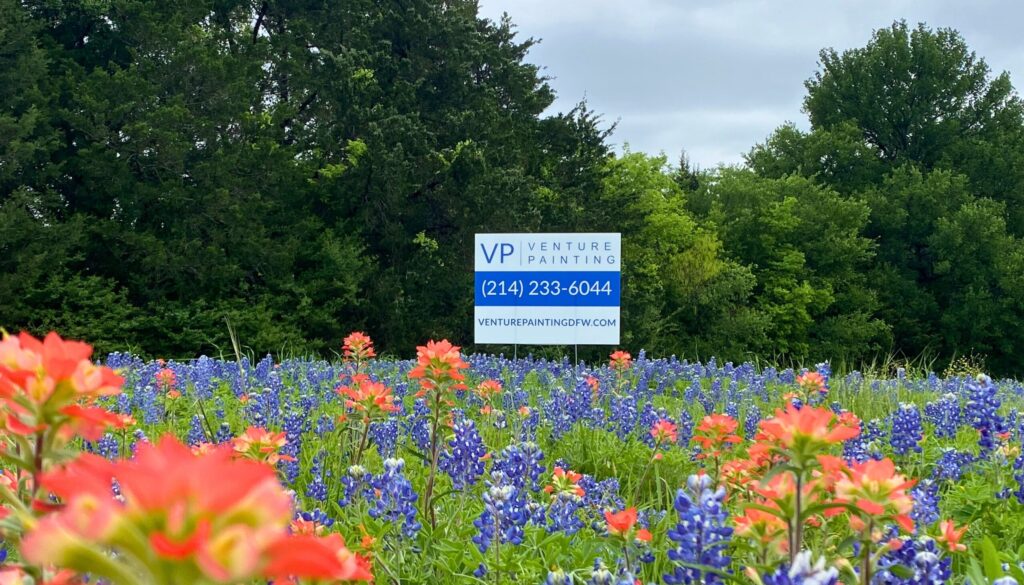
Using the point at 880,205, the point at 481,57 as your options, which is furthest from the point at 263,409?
the point at 880,205

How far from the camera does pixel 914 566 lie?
1331 mm

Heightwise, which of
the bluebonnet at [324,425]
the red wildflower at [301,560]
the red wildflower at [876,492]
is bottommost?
the bluebonnet at [324,425]

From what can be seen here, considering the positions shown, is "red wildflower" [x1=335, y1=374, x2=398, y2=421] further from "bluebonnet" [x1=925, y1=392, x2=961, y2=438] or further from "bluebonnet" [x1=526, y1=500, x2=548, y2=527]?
"bluebonnet" [x1=925, y1=392, x2=961, y2=438]

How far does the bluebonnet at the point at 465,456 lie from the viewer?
2.62 meters

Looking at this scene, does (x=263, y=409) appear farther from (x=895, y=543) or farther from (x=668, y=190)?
(x=668, y=190)

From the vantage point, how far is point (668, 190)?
2805 centimetres

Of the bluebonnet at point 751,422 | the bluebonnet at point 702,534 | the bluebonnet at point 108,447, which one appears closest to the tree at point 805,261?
the bluebonnet at point 751,422

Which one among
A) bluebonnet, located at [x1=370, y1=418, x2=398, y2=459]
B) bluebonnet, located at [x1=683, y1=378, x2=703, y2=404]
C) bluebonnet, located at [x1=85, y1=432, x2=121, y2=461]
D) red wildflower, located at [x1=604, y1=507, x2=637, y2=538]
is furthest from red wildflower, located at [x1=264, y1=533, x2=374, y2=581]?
bluebonnet, located at [x1=683, y1=378, x2=703, y2=404]

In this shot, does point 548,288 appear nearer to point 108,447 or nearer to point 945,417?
point 945,417

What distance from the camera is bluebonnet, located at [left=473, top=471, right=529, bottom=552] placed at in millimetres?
1925

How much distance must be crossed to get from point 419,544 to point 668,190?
26.6m

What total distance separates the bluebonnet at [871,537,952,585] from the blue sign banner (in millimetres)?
7022

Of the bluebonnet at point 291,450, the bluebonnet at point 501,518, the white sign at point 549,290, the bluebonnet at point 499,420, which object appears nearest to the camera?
the bluebonnet at point 501,518

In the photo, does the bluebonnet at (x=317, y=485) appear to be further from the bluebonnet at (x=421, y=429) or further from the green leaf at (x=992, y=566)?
the green leaf at (x=992, y=566)
